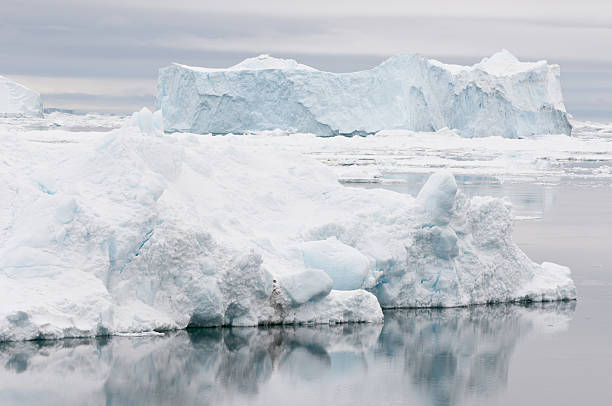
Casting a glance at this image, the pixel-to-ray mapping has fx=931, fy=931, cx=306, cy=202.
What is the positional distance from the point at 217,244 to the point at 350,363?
173 centimetres

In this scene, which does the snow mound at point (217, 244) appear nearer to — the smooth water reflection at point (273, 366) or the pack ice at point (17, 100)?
the smooth water reflection at point (273, 366)

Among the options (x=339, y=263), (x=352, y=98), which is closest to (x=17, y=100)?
(x=352, y=98)

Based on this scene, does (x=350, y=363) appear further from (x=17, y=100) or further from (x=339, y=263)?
(x=17, y=100)

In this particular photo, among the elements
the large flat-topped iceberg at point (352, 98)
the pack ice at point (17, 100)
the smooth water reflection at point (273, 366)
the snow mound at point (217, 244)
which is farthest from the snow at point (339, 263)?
the pack ice at point (17, 100)

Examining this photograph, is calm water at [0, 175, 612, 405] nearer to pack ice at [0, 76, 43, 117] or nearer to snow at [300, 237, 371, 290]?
snow at [300, 237, 371, 290]

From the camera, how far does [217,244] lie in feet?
28.8

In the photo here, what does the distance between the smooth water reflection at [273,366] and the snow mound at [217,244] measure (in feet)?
0.94

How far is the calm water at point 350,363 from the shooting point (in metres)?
7.12

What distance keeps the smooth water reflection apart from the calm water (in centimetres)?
1

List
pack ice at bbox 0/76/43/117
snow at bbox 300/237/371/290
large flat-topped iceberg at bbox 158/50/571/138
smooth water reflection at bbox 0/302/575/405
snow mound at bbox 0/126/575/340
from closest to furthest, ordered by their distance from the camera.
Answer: smooth water reflection at bbox 0/302/575/405 → snow mound at bbox 0/126/575/340 → snow at bbox 300/237/371/290 → large flat-topped iceberg at bbox 158/50/571/138 → pack ice at bbox 0/76/43/117

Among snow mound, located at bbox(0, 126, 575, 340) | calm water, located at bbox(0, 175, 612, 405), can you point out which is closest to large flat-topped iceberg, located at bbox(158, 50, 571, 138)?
snow mound, located at bbox(0, 126, 575, 340)

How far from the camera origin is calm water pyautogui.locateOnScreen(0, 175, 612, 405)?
712 centimetres

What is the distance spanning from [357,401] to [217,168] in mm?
4598

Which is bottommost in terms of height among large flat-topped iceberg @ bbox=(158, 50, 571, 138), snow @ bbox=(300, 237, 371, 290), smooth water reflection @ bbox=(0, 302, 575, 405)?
smooth water reflection @ bbox=(0, 302, 575, 405)
